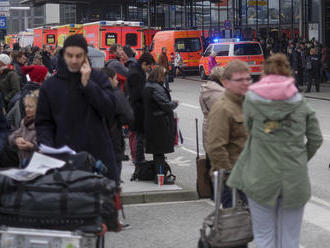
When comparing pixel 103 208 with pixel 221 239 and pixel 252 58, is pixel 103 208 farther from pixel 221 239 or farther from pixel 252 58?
pixel 252 58

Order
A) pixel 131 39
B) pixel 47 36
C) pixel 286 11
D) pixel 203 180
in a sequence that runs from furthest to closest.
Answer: pixel 286 11
pixel 47 36
pixel 131 39
pixel 203 180

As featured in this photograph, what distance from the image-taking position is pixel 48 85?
5711mm

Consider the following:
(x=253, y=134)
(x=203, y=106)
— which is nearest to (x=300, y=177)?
(x=253, y=134)

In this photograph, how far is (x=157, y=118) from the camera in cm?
1001

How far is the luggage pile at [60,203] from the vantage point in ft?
15.6

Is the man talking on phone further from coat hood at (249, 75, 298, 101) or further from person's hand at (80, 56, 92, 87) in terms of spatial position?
coat hood at (249, 75, 298, 101)

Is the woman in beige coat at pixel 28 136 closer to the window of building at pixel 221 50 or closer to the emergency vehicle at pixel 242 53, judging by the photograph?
the emergency vehicle at pixel 242 53

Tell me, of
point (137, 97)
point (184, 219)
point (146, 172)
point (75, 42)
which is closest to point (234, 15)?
point (146, 172)

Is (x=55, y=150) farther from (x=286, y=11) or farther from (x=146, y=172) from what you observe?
(x=286, y=11)

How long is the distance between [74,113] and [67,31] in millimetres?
35845

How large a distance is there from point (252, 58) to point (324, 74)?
3812 millimetres

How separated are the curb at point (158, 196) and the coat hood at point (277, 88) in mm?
4879

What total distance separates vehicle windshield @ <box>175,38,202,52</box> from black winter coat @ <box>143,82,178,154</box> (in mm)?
29380

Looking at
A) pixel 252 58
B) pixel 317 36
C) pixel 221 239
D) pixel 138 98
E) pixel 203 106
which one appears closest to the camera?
pixel 221 239
